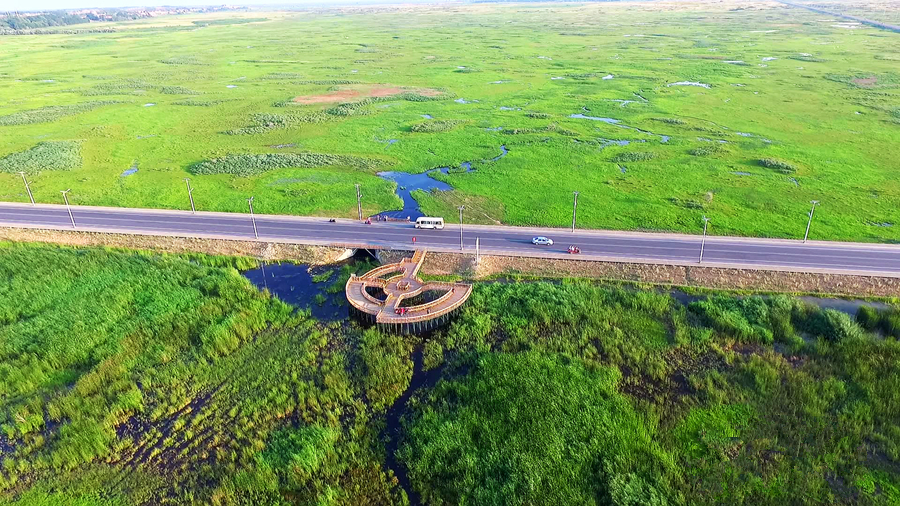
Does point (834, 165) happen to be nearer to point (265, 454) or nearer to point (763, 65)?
point (265, 454)

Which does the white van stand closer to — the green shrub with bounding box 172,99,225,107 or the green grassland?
the green grassland

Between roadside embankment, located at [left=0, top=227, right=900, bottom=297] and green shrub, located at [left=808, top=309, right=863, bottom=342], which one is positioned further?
roadside embankment, located at [left=0, top=227, right=900, bottom=297]

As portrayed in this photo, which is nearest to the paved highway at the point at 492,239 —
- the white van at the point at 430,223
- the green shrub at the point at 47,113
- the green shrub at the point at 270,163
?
the white van at the point at 430,223

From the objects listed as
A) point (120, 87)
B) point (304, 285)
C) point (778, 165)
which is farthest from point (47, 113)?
point (778, 165)

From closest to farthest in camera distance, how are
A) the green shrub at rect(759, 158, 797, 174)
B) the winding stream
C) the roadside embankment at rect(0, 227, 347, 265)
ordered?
the roadside embankment at rect(0, 227, 347, 265)
the winding stream
the green shrub at rect(759, 158, 797, 174)

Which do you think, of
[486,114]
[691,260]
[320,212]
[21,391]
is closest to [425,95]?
[486,114]

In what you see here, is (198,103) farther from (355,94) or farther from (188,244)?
(188,244)

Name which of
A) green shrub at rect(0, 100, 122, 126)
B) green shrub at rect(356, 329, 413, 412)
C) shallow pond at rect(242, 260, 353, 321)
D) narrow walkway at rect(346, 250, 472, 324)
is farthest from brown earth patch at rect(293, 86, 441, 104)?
green shrub at rect(356, 329, 413, 412)
